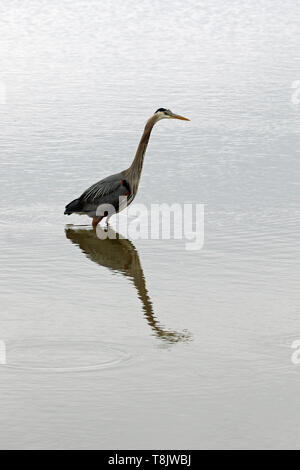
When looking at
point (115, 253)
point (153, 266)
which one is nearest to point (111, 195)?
point (115, 253)

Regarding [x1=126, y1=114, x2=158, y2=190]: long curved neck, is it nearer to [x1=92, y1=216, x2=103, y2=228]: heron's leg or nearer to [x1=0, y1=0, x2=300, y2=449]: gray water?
[x1=92, y1=216, x2=103, y2=228]: heron's leg

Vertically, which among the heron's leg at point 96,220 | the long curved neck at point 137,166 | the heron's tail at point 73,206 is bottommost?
the heron's leg at point 96,220

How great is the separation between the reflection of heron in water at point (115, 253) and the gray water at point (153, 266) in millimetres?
39

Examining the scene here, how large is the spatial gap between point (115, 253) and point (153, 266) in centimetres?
94

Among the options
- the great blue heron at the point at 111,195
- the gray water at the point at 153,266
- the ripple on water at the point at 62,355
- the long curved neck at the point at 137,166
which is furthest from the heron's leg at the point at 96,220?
the ripple on water at the point at 62,355

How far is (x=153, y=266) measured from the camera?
1159 cm

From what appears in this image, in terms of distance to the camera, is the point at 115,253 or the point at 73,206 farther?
the point at 73,206

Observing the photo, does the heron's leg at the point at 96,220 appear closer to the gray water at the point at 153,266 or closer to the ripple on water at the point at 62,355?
the gray water at the point at 153,266

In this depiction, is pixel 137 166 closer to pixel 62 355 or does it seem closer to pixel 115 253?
pixel 115 253

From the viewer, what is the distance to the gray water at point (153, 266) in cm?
739

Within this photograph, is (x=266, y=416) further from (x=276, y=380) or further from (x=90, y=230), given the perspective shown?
(x=90, y=230)

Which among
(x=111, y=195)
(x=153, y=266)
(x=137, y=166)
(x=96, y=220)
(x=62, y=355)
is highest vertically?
(x=137, y=166)

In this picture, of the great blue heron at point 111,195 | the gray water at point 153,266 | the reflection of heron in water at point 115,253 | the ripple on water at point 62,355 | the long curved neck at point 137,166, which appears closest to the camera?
the gray water at point 153,266

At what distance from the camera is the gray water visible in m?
7.39
